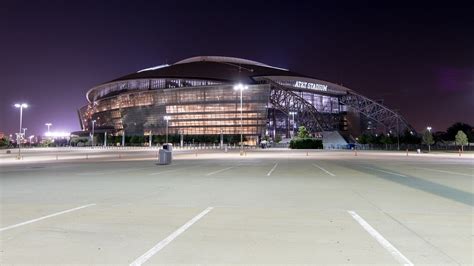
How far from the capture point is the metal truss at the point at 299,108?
125 meters

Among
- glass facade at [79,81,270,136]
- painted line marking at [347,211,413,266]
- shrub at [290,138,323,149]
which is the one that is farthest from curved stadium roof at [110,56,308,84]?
painted line marking at [347,211,413,266]

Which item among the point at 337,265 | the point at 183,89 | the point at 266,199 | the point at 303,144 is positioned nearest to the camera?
the point at 337,265

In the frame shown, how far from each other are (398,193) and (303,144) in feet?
240

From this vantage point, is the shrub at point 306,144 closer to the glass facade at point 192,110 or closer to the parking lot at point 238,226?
the glass facade at point 192,110

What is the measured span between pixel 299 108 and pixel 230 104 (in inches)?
1083

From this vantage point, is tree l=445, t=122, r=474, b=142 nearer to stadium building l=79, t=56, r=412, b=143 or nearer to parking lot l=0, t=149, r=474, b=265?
stadium building l=79, t=56, r=412, b=143

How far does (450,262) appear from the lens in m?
5.53

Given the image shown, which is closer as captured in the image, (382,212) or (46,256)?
(46,256)

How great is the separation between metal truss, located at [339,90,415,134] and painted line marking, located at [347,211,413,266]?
151 metres

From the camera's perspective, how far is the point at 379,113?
155125mm

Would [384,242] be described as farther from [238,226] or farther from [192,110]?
[192,110]

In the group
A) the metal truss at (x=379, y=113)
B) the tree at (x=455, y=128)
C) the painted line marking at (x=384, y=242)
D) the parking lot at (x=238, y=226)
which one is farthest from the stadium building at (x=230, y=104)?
the painted line marking at (x=384, y=242)

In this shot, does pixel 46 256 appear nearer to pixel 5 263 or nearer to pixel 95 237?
pixel 5 263

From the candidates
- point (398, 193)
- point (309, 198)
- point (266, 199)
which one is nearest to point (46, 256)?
point (266, 199)
